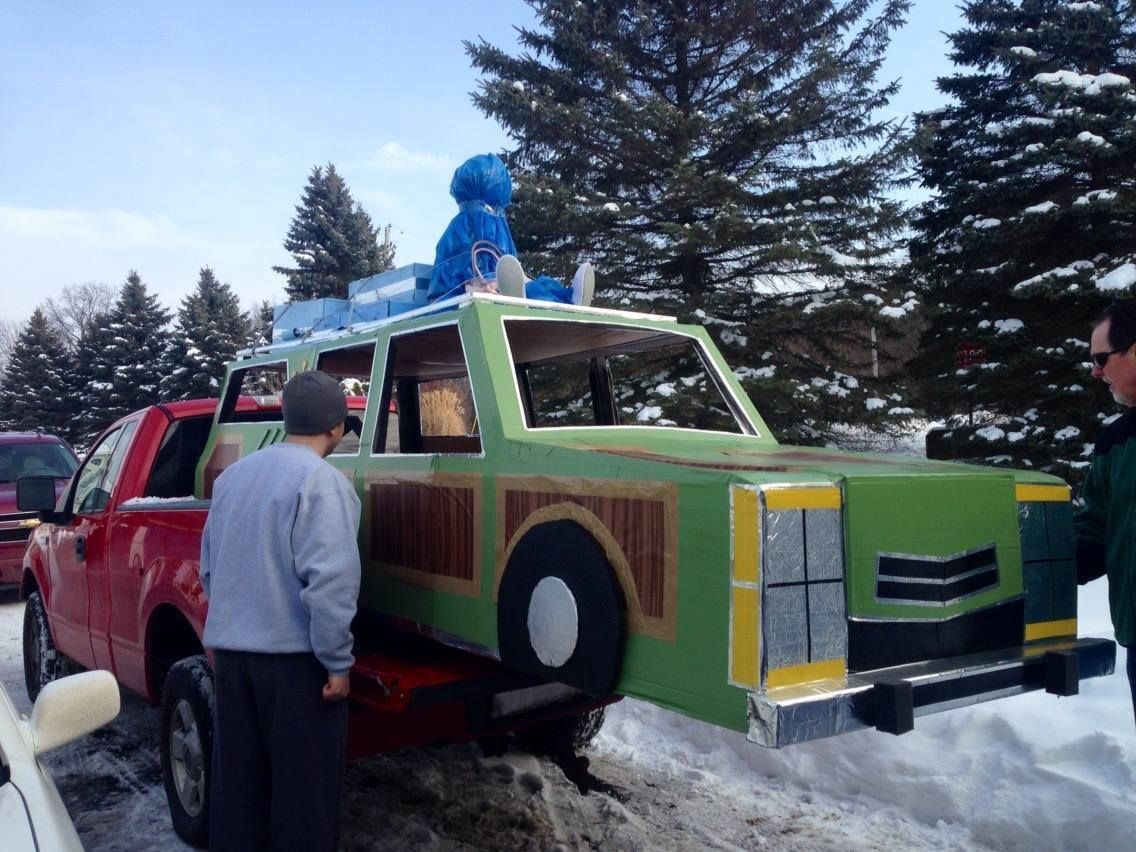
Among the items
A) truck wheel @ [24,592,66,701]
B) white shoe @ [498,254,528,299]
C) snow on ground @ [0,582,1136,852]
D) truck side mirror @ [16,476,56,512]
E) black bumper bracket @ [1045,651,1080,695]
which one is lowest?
snow on ground @ [0,582,1136,852]

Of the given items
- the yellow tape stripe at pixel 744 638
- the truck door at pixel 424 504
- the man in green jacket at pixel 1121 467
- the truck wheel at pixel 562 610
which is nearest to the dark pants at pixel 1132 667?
the man in green jacket at pixel 1121 467

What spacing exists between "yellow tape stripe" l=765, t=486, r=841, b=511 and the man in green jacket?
3.98 ft

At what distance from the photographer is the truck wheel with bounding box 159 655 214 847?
3600 millimetres

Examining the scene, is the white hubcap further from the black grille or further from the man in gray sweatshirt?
the black grille

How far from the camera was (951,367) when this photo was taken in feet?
52.2

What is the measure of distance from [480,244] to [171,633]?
7.98ft

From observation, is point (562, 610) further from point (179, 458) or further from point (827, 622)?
point (179, 458)

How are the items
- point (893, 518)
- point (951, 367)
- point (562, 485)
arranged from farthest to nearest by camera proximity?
point (951, 367)
point (562, 485)
point (893, 518)

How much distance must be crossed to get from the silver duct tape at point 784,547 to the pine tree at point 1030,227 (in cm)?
1167

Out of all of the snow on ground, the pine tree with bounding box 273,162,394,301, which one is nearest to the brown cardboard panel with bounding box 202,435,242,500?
the snow on ground

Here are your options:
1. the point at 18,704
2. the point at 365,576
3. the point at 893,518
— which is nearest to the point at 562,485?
the point at 893,518

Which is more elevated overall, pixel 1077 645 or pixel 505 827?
pixel 1077 645

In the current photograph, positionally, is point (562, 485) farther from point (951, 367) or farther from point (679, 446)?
point (951, 367)

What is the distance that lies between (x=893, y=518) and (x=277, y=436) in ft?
9.81
